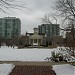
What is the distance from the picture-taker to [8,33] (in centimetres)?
10450

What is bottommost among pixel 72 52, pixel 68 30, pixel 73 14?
pixel 72 52

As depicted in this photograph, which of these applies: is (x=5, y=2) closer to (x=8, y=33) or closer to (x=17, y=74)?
(x=17, y=74)

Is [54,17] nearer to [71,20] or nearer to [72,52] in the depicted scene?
[71,20]

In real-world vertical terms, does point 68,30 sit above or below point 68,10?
below

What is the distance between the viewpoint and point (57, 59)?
20859mm

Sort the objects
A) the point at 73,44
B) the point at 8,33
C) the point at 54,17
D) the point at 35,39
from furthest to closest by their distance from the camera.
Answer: the point at 8,33
the point at 35,39
the point at 54,17
the point at 73,44

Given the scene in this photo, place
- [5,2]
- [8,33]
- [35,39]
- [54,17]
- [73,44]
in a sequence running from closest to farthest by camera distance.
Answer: [5,2] < [73,44] < [54,17] < [35,39] < [8,33]

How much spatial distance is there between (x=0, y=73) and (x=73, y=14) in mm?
7050

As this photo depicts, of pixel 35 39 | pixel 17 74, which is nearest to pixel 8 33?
pixel 35 39

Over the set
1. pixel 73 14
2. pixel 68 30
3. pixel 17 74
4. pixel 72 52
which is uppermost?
pixel 73 14

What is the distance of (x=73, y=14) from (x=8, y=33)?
293 feet

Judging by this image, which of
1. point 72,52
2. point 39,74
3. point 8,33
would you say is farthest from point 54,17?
point 8,33

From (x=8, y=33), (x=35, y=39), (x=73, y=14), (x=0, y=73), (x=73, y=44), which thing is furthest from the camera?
(x=8, y=33)

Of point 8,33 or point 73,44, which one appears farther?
point 8,33
